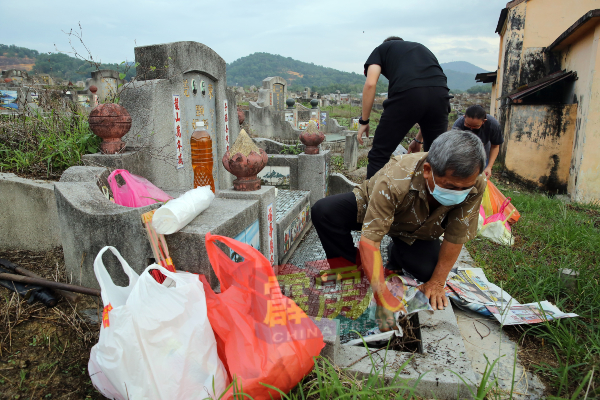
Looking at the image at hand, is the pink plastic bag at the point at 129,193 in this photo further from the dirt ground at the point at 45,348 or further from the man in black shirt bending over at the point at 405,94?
the man in black shirt bending over at the point at 405,94

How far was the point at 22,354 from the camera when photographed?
1886 mm

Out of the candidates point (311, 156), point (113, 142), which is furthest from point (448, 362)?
point (311, 156)

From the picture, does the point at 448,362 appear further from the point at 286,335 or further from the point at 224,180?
the point at 224,180

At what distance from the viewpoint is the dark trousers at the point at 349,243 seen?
245cm

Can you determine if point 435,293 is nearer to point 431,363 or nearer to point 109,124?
point 431,363

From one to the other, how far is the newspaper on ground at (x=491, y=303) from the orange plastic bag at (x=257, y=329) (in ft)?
4.18

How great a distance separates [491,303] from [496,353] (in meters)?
0.44

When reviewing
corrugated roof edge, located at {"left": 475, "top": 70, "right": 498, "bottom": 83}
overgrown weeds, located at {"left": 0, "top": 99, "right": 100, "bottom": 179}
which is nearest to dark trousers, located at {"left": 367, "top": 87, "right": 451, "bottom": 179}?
Result: overgrown weeds, located at {"left": 0, "top": 99, "right": 100, "bottom": 179}

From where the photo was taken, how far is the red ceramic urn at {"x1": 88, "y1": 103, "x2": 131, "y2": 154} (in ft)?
10.1

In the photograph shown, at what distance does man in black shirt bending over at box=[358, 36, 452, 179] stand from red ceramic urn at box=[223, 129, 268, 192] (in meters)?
0.87

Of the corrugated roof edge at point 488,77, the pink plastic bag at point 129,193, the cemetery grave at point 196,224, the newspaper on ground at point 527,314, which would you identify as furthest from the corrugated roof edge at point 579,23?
the pink plastic bag at point 129,193

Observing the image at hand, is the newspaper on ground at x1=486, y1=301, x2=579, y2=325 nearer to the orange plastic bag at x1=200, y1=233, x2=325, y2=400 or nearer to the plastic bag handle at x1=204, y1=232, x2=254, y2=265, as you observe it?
the orange plastic bag at x1=200, y1=233, x2=325, y2=400

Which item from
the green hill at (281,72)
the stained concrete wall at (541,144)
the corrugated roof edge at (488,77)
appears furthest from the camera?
the green hill at (281,72)

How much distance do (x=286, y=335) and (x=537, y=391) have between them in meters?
1.29
